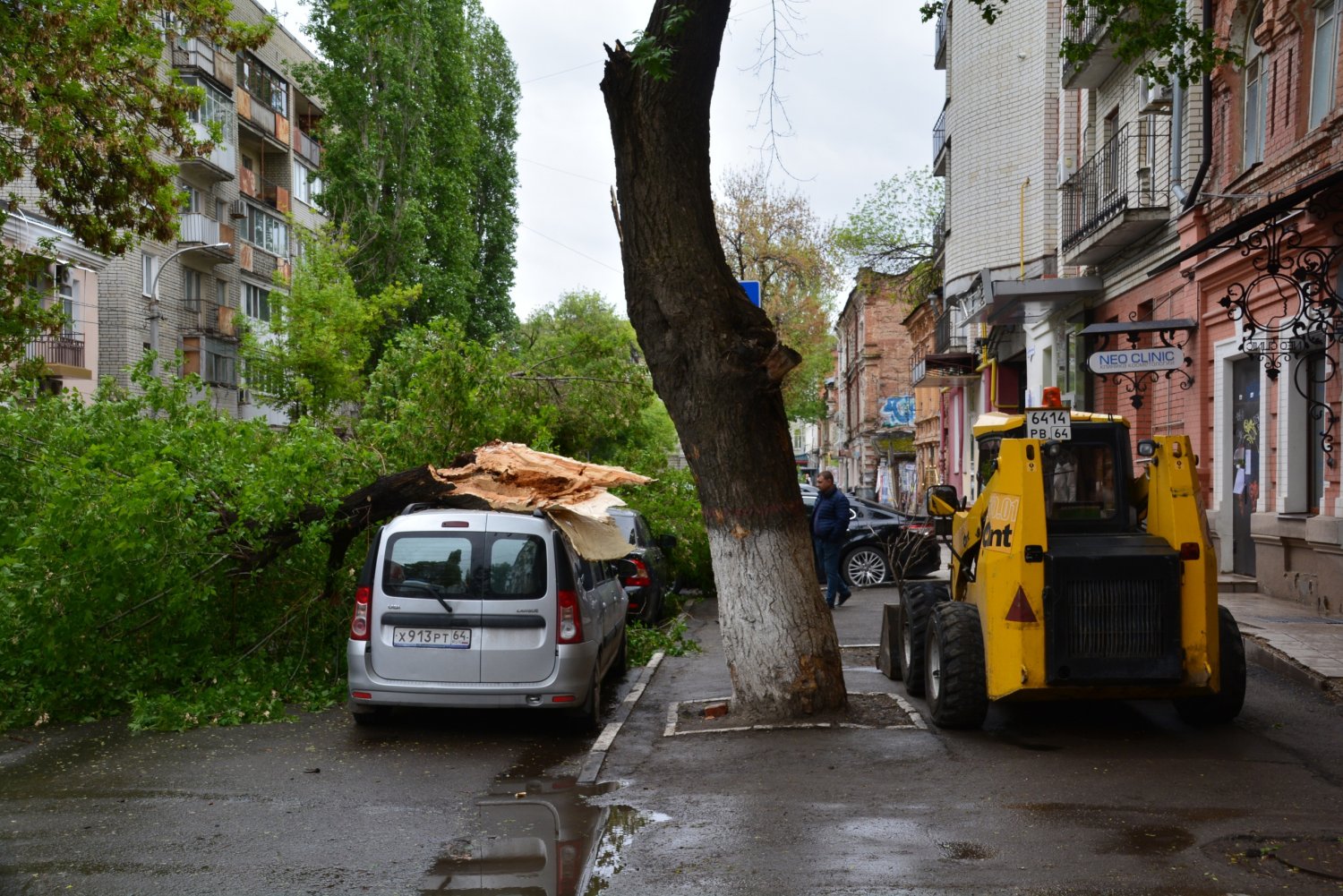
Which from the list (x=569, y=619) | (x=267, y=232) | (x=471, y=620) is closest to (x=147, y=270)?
(x=267, y=232)

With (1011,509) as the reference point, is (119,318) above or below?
above

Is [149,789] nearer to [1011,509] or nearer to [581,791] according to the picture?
[581,791]

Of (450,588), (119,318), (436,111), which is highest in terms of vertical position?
(436,111)

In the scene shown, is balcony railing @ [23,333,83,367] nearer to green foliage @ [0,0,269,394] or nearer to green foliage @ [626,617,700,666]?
green foliage @ [0,0,269,394]

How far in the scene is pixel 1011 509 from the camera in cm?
827

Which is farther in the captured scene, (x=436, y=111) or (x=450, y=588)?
(x=436, y=111)

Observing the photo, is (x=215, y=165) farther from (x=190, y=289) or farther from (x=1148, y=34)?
(x=1148, y=34)

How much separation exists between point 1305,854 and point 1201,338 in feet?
45.4

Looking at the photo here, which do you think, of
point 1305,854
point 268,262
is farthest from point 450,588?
point 268,262

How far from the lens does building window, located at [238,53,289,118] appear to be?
43.0 metres

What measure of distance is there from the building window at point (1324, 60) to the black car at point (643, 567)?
29.4ft

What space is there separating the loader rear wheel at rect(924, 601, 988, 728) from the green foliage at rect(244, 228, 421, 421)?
2242 centimetres

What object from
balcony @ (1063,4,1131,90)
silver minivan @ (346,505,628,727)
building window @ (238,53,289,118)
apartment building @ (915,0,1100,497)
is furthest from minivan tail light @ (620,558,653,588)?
building window @ (238,53,289,118)

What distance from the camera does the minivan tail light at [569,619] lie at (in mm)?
9352
